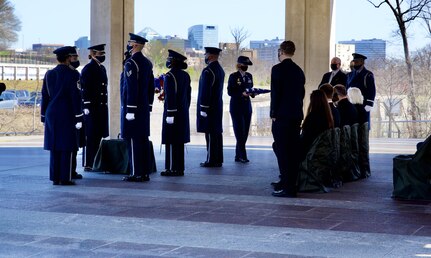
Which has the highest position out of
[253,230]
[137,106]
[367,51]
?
[367,51]

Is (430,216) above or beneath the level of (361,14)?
beneath

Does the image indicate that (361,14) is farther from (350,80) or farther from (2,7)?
(2,7)

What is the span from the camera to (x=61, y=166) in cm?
1218

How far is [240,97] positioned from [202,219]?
21.0 ft

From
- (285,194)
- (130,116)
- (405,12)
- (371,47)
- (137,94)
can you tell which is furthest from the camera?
(405,12)


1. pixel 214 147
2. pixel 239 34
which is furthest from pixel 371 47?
pixel 214 147

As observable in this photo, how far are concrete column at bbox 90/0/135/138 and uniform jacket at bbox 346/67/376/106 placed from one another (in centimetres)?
542

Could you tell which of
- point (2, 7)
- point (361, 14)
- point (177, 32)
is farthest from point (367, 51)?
point (2, 7)

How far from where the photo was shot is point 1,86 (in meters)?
9.52

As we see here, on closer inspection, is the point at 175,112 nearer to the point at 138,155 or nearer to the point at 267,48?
the point at 138,155

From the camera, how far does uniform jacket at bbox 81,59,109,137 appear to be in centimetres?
1364

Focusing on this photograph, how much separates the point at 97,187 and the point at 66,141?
74cm

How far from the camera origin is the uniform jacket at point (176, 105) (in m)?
13.4

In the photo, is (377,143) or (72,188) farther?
(377,143)
